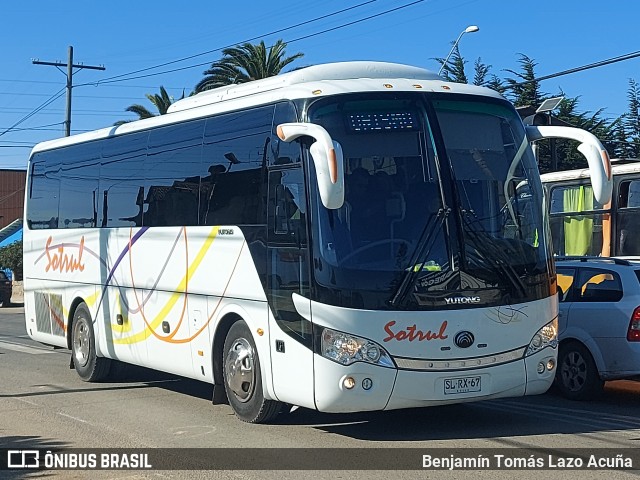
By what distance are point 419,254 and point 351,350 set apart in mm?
1067

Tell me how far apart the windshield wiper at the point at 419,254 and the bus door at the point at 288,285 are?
0.84 meters

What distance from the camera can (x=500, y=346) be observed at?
9148 mm

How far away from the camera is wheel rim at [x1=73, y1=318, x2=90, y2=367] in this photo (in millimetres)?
14273

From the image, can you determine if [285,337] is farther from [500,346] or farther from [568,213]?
[568,213]

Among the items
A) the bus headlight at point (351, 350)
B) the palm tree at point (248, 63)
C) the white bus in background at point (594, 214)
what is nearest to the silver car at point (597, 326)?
the bus headlight at point (351, 350)

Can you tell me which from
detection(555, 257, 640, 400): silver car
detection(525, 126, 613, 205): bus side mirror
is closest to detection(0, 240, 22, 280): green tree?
detection(555, 257, 640, 400): silver car

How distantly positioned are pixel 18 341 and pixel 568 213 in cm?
1195

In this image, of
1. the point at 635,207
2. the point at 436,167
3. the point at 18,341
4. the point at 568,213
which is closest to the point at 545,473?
the point at 436,167

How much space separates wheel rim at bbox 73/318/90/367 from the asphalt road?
1.13 metres

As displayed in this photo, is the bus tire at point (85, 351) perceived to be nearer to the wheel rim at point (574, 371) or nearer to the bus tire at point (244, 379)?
the bus tire at point (244, 379)

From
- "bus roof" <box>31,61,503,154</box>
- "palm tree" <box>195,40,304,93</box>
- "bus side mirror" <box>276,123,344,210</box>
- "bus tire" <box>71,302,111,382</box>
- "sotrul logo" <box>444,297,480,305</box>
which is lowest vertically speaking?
"bus tire" <box>71,302,111,382</box>

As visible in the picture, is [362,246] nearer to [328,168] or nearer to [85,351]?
[328,168]

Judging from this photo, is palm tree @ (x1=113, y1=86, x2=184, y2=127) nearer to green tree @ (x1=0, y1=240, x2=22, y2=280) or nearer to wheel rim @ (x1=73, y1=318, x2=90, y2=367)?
green tree @ (x1=0, y1=240, x2=22, y2=280)

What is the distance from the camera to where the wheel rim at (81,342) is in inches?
562
